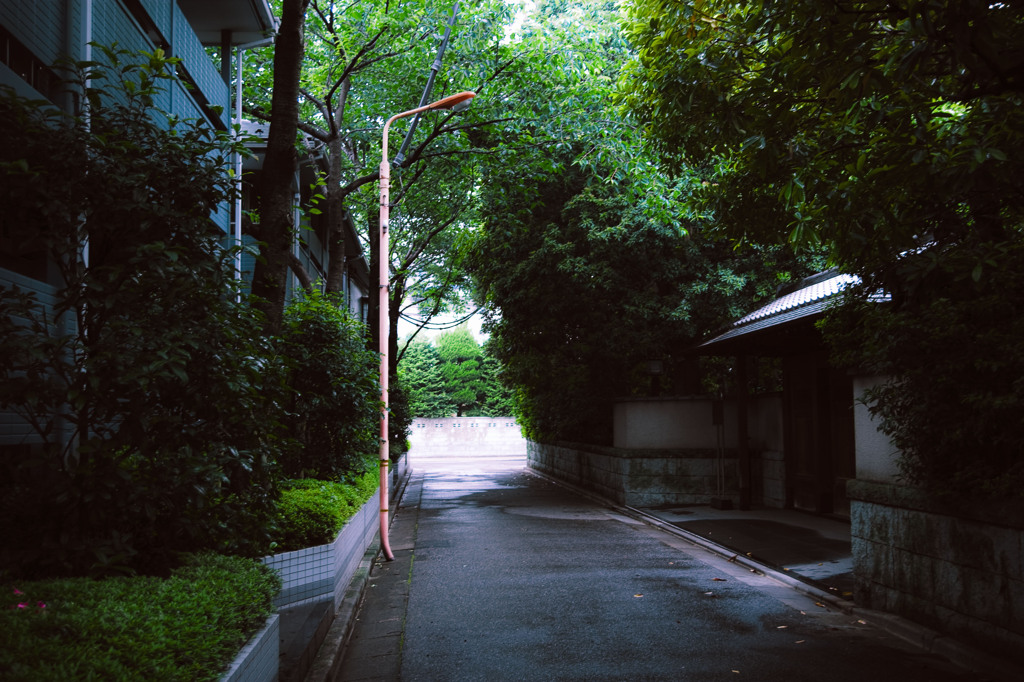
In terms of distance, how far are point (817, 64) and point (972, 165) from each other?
1.25 metres

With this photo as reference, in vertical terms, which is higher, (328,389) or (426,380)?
(426,380)

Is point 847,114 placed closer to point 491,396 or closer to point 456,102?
point 456,102

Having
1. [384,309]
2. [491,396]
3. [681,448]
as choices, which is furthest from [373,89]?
[491,396]

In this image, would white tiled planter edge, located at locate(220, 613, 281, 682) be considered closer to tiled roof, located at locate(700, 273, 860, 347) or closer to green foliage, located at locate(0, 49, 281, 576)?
green foliage, located at locate(0, 49, 281, 576)

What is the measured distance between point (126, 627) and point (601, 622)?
515cm

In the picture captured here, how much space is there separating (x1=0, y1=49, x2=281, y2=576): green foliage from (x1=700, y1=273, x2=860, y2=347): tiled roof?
8770 millimetres

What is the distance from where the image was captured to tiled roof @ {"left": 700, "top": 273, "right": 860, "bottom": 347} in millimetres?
12164

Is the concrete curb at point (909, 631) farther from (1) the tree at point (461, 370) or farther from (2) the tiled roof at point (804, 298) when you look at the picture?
(1) the tree at point (461, 370)

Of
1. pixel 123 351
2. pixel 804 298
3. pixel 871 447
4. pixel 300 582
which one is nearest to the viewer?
pixel 123 351

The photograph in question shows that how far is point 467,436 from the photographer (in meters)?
49.3

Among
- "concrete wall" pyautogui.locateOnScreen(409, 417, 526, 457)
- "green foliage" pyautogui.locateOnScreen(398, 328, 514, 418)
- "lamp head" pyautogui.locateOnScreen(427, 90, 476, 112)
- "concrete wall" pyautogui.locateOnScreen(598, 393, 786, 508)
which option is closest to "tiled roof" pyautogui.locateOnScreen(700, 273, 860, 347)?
"concrete wall" pyautogui.locateOnScreen(598, 393, 786, 508)

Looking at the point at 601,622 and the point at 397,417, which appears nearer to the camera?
the point at 601,622

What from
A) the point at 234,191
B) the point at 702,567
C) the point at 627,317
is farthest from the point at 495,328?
the point at 234,191

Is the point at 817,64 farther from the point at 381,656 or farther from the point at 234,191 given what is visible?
the point at 381,656
